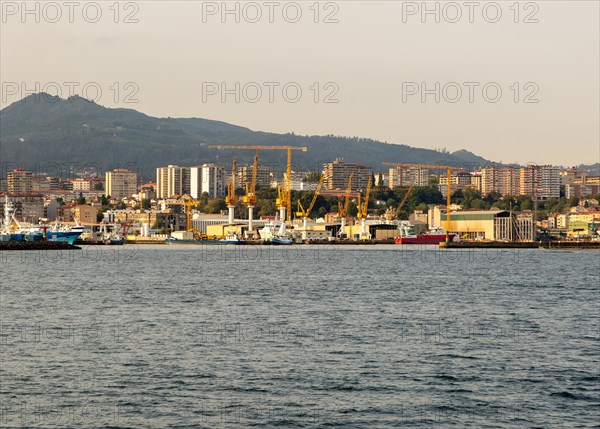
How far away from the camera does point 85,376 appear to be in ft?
66.7

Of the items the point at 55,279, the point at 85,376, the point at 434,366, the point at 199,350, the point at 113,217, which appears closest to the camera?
the point at 85,376

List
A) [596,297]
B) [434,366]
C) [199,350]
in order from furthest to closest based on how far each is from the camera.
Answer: [596,297], [199,350], [434,366]

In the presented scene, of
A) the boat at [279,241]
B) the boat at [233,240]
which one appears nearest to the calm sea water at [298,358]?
the boat at [233,240]

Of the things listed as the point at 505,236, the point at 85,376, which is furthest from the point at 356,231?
the point at 85,376

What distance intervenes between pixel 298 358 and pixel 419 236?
11602cm

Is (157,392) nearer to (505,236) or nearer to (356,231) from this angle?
(505,236)

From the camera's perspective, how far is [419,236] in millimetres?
137500

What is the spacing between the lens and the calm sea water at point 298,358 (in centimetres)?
1759

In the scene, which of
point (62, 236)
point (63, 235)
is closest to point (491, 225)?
point (63, 235)

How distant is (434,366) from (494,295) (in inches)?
775

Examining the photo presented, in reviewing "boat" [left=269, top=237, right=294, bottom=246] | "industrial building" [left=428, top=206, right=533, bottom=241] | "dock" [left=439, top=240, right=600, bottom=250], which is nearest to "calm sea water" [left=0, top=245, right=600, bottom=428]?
"dock" [left=439, top=240, right=600, bottom=250]

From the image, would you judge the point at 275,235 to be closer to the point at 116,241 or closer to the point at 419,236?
the point at 419,236

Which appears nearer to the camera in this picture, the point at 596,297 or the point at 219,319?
the point at 219,319

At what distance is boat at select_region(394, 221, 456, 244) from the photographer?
134 m
